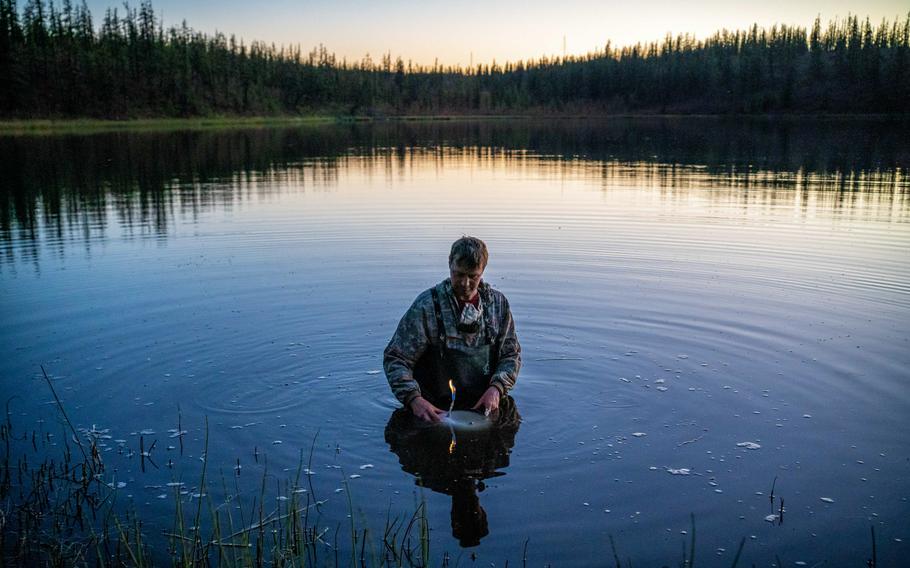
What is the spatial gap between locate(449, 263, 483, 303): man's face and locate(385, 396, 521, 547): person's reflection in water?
114 cm

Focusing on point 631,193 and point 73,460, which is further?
point 631,193

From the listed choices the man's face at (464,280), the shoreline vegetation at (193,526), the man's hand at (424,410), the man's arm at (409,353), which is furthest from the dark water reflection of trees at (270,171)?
the man's face at (464,280)

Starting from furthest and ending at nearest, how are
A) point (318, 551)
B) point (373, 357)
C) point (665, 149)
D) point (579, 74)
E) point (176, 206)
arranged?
point (579, 74)
point (665, 149)
point (176, 206)
point (373, 357)
point (318, 551)

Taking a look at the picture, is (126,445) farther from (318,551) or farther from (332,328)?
(332,328)

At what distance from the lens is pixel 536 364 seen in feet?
29.3

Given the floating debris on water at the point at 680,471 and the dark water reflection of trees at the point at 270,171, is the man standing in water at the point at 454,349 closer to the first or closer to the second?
the floating debris on water at the point at 680,471

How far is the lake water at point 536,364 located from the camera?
557 centimetres

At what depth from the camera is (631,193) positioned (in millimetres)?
23766

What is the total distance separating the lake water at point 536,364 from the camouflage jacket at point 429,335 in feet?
1.74

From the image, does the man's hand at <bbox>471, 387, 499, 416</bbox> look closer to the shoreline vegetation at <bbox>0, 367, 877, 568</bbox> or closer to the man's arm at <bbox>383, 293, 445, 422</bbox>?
the man's arm at <bbox>383, 293, 445, 422</bbox>

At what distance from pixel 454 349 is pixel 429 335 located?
0.26m


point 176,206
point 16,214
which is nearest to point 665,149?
point 176,206

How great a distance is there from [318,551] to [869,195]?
73.5 ft

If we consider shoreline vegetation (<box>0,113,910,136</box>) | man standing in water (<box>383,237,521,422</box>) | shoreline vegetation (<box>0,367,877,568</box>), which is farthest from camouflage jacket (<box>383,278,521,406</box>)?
shoreline vegetation (<box>0,113,910,136</box>)
